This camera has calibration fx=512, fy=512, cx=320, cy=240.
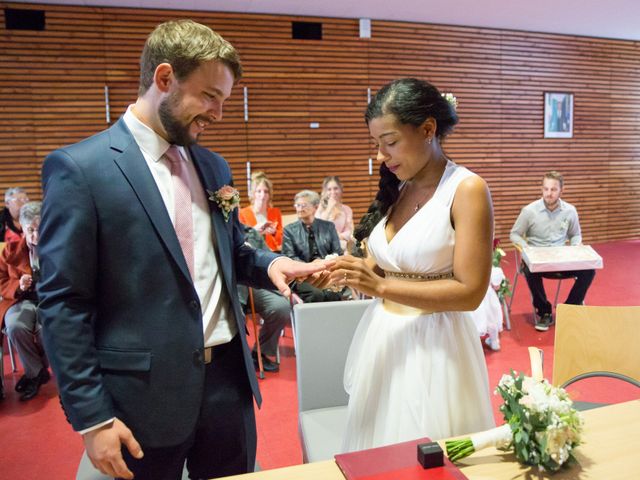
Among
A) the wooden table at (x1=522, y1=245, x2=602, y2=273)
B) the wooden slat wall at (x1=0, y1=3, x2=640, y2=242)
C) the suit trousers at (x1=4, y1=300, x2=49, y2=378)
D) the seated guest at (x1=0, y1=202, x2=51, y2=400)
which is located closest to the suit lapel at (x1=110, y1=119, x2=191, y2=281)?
the seated guest at (x1=0, y1=202, x2=51, y2=400)

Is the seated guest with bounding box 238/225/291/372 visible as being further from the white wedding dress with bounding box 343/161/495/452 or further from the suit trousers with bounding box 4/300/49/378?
the white wedding dress with bounding box 343/161/495/452

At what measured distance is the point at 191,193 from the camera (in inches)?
66.4

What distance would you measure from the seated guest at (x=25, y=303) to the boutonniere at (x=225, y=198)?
11.0ft

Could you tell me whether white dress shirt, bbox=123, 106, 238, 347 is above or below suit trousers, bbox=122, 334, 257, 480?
above

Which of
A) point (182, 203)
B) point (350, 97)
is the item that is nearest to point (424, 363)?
point (182, 203)

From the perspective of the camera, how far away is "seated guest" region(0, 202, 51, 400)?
437cm

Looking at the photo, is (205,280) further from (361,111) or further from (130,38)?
(361,111)

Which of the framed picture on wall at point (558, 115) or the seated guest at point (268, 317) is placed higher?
the framed picture on wall at point (558, 115)

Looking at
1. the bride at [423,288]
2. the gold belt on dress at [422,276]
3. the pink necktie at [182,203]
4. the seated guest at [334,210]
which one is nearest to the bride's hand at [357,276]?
the bride at [423,288]

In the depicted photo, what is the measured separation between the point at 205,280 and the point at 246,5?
7390 mm

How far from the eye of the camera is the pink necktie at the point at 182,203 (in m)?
1.60

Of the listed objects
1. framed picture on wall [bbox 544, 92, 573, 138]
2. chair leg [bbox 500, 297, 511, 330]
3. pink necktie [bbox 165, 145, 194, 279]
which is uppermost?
framed picture on wall [bbox 544, 92, 573, 138]

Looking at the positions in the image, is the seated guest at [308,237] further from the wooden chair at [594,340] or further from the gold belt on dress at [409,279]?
the gold belt on dress at [409,279]

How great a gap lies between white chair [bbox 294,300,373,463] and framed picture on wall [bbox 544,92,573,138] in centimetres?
963
